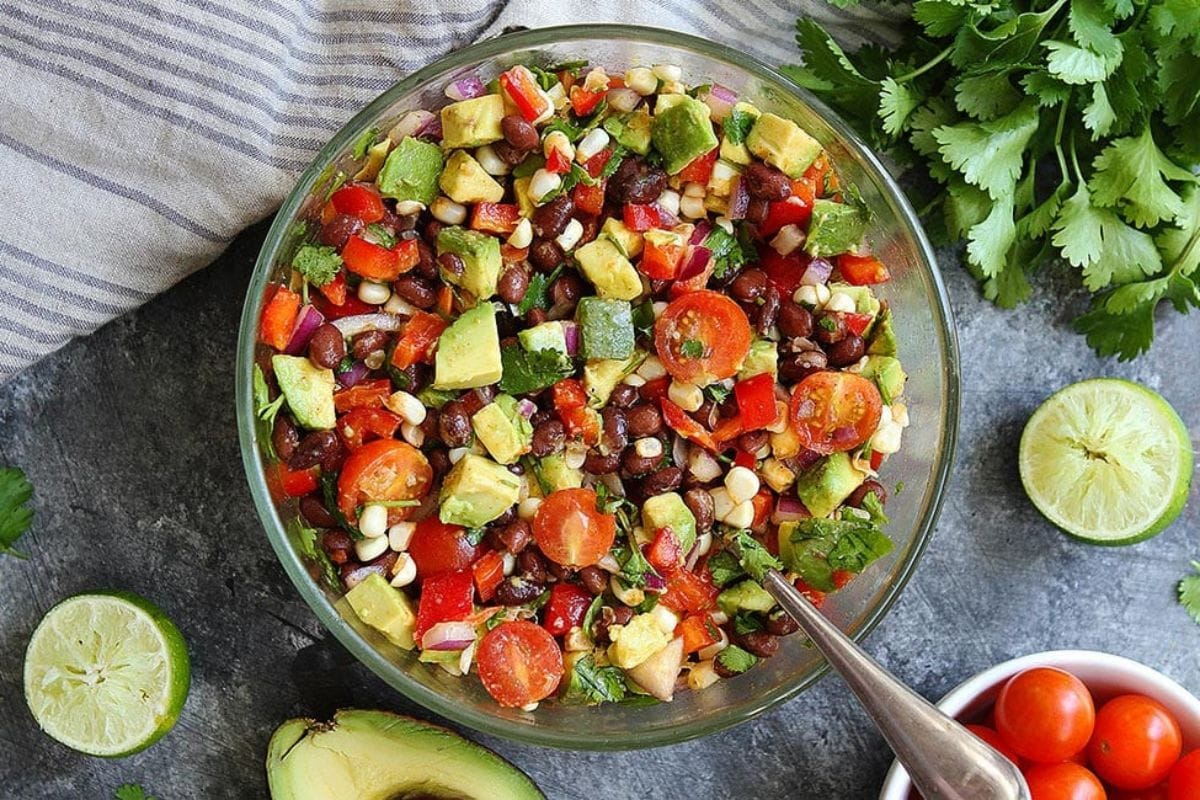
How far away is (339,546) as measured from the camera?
236 cm

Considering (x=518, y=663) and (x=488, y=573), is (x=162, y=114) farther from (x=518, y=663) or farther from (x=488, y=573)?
(x=518, y=663)

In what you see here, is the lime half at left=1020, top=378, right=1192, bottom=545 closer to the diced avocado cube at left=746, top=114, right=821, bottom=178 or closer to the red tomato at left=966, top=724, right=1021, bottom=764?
the red tomato at left=966, top=724, right=1021, bottom=764

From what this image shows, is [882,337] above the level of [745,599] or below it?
above

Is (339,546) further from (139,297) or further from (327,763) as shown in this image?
(139,297)

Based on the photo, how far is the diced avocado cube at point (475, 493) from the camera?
2264 millimetres

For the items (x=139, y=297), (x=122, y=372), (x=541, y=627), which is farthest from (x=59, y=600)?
(x=541, y=627)

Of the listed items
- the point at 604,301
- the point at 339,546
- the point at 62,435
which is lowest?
the point at 62,435

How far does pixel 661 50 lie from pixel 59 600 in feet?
5.83

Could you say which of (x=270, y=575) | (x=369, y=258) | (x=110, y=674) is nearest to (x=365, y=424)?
(x=369, y=258)

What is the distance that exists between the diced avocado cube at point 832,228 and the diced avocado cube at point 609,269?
344 mm

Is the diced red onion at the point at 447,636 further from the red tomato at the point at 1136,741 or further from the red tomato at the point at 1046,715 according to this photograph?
the red tomato at the point at 1136,741

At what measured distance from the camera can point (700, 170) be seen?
242 cm

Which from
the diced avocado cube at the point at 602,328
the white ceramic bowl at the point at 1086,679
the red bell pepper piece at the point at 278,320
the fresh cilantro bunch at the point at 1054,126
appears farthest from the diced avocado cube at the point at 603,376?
the white ceramic bowl at the point at 1086,679

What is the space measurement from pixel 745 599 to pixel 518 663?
45 centimetres
